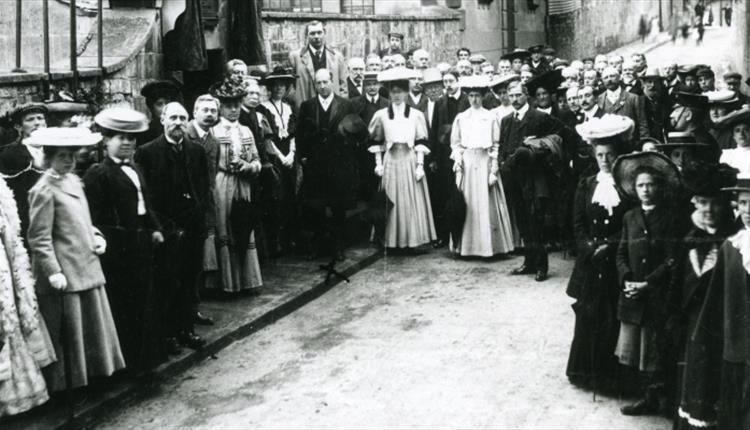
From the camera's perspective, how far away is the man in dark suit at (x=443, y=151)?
1151 cm

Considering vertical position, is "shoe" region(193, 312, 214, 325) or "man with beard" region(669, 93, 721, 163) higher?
"man with beard" region(669, 93, 721, 163)

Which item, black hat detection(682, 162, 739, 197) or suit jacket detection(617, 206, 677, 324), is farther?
suit jacket detection(617, 206, 677, 324)

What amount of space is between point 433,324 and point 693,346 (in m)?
3.35

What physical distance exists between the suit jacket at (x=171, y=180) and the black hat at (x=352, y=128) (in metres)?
3.20

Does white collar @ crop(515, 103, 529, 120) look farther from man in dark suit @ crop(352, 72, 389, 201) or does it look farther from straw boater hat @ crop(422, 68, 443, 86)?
straw boater hat @ crop(422, 68, 443, 86)

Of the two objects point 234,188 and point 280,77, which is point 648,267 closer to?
point 234,188

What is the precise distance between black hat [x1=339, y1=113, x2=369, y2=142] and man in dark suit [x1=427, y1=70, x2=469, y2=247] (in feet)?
4.84

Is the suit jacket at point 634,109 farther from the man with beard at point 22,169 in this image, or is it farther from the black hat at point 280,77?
the man with beard at point 22,169

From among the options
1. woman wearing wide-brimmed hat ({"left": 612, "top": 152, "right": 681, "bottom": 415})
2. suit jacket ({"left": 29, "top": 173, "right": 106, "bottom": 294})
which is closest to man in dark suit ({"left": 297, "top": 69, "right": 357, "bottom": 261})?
suit jacket ({"left": 29, "top": 173, "right": 106, "bottom": 294})

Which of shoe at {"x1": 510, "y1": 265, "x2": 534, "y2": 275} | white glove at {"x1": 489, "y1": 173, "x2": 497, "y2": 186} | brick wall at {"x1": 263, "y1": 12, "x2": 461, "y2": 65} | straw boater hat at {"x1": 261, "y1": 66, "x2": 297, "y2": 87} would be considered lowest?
shoe at {"x1": 510, "y1": 265, "x2": 534, "y2": 275}

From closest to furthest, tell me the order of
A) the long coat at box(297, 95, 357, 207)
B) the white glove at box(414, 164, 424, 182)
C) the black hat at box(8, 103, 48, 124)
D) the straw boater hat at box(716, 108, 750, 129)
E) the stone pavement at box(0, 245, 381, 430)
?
1. the stone pavement at box(0, 245, 381, 430)
2. the black hat at box(8, 103, 48, 124)
3. the straw boater hat at box(716, 108, 750, 129)
4. the long coat at box(297, 95, 357, 207)
5. the white glove at box(414, 164, 424, 182)

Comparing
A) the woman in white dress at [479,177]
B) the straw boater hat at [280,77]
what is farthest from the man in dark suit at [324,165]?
the woman in white dress at [479,177]

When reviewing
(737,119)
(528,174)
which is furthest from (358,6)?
(737,119)

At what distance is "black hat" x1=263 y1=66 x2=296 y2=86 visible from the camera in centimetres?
996
